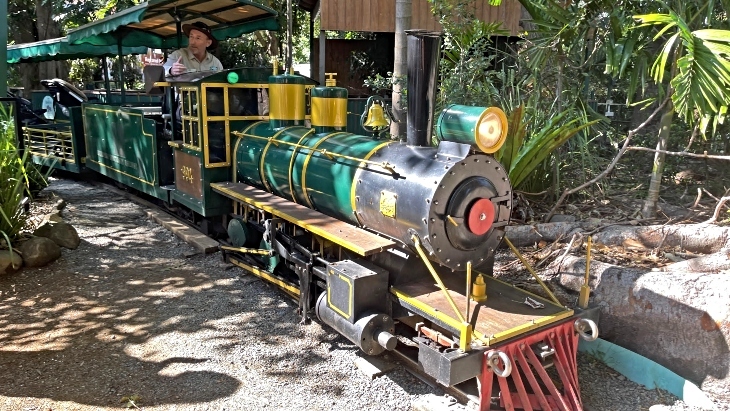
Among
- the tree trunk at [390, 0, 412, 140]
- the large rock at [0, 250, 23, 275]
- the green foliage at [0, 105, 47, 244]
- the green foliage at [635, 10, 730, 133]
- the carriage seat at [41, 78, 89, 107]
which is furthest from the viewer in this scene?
the carriage seat at [41, 78, 89, 107]

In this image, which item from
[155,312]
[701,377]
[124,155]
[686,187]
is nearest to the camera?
[701,377]

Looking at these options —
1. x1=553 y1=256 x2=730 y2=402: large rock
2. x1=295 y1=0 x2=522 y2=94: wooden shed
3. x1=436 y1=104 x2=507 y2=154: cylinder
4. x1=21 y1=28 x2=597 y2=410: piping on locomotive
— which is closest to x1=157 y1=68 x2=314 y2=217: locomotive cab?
x1=21 y1=28 x2=597 y2=410: piping on locomotive

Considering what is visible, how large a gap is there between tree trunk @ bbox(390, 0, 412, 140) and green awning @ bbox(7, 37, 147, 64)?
475 cm

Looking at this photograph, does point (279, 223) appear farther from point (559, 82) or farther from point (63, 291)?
point (559, 82)

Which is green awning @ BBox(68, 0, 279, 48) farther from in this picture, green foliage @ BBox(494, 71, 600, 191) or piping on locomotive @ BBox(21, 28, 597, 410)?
green foliage @ BBox(494, 71, 600, 191)

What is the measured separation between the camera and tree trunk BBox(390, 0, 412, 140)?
21.6ft

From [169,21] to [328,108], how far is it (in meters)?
3.66

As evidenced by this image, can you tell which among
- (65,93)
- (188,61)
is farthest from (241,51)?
(188,61)

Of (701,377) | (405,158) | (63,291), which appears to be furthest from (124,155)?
(701,377)

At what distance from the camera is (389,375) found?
12.4 ft

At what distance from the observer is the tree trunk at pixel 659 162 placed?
17.5 feet

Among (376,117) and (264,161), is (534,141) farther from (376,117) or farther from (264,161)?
(264,161)

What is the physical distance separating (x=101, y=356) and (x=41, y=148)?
25.6 ft

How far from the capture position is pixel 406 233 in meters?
3.61
